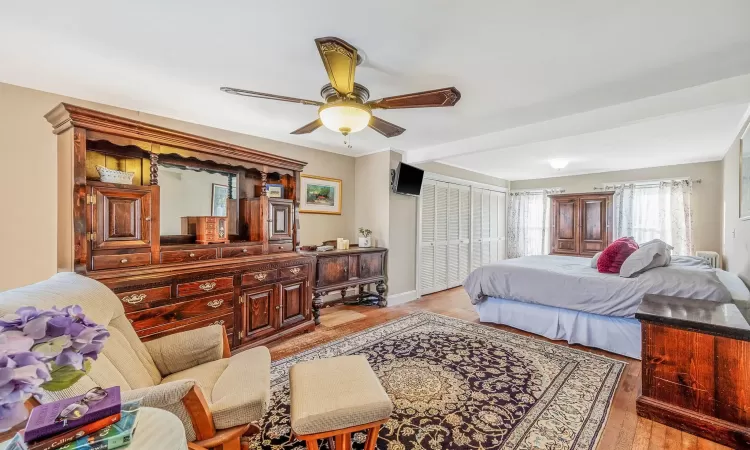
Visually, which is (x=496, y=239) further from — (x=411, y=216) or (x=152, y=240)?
(x=152, y=240)

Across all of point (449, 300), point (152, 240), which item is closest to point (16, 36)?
point (152, 240)

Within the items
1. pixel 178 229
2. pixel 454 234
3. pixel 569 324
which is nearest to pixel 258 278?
pixel 178 229

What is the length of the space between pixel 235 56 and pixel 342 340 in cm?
262

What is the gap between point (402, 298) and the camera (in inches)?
189

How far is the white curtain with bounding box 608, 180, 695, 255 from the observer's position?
512 centimetres

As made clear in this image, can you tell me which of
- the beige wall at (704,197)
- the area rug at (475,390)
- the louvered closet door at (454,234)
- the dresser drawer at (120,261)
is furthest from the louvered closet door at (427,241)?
the beige wall at (704,197)

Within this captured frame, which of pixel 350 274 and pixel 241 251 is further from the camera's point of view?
pixel 350 274

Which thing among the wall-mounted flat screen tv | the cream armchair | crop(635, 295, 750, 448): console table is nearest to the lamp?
the cream armchair

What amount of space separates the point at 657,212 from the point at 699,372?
15.6 ft

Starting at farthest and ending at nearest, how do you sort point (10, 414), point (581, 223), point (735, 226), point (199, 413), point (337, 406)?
1. point (581, 223)
2. point (735, 226)
3. point (337, 406)
4. point (199, 413)
5. point (10, 414)

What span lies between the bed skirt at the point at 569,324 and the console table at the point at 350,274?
1.43 metres

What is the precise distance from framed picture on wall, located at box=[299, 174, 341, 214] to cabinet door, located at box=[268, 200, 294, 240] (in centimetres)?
75

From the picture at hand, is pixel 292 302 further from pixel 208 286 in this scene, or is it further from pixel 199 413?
pixel 199 413

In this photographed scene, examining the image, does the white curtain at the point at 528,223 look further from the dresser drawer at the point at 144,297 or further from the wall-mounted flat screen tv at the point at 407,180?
the dresser drawer at the point at 144,297
